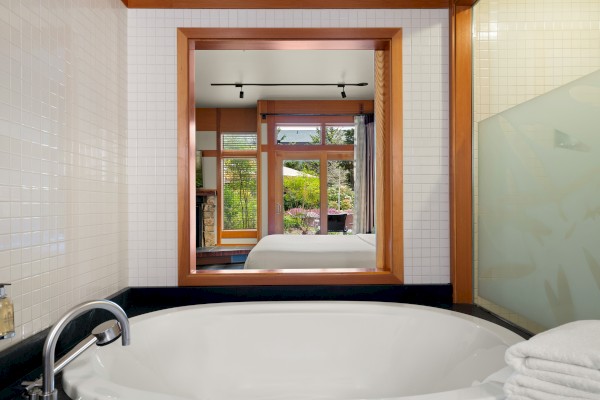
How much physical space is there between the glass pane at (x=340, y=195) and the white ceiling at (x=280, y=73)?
1178 mm

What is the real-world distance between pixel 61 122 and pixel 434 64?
1584 millimetres

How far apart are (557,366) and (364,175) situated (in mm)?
5983

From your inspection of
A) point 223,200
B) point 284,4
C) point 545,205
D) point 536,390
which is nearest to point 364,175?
point 223,200

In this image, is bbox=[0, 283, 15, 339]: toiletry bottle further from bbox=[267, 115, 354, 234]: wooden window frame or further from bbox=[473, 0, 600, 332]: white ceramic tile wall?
bbox=[267, 115, 354, 234]: wooden window frame

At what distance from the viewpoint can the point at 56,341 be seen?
93 centimetres

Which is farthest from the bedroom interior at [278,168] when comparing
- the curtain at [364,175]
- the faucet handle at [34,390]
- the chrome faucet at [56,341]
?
the faucet handle at [34,390]

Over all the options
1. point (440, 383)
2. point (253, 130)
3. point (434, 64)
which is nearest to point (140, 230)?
point (440, 383)

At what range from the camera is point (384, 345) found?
1.76m

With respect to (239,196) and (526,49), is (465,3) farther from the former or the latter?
(239,196)

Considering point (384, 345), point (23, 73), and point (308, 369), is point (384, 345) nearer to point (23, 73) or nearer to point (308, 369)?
point (308, 369)

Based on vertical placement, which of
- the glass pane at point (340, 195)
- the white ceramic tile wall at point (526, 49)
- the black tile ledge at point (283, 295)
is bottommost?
the black tile ledge at point (283, 295)

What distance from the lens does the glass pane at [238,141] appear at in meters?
7.45

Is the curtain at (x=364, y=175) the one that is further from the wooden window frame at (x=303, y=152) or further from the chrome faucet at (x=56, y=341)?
the chrome faucet at (x=56, y=341)

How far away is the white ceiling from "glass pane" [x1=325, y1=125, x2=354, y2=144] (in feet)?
1.62
